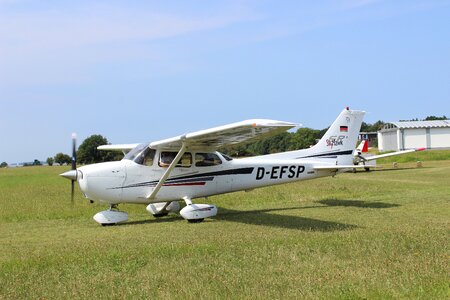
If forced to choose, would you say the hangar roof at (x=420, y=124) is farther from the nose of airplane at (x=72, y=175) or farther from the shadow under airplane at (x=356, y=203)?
the nose of airplane at (x=72, y=175)

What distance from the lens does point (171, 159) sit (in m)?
13.7

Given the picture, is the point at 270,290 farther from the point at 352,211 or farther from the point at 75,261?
the point at 352,211

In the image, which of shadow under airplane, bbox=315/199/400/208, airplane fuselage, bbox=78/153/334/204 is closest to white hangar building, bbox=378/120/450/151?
shadow under airplane, bbox=315/199/400/208

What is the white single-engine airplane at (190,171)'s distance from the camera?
12648 millimetres

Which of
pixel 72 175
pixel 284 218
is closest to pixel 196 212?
pixel 284 218

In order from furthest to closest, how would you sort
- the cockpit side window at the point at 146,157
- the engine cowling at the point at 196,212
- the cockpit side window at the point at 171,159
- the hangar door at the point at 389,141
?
the hangar door at the point at 389,141, the cockpit side window at the point at 171,159, the cockpit side window at the point at 146,157, the engine cowling at the point at 196,212

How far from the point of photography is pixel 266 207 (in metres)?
15.7

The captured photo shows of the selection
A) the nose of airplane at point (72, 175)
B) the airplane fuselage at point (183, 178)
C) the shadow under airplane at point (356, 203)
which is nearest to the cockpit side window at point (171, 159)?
the airplane fuselage at point (183, 178)

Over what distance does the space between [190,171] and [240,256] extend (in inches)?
270

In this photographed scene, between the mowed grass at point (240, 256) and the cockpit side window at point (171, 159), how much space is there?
59.4 inches

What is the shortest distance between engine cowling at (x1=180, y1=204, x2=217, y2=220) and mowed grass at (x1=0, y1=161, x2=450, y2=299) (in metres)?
0.21

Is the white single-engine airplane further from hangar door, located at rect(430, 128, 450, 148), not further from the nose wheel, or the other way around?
hangar door, located at rect(430, 128, 450, 148)

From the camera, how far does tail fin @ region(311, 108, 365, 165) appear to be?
1641cm

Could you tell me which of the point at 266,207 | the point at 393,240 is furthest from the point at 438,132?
the point at 393,240
